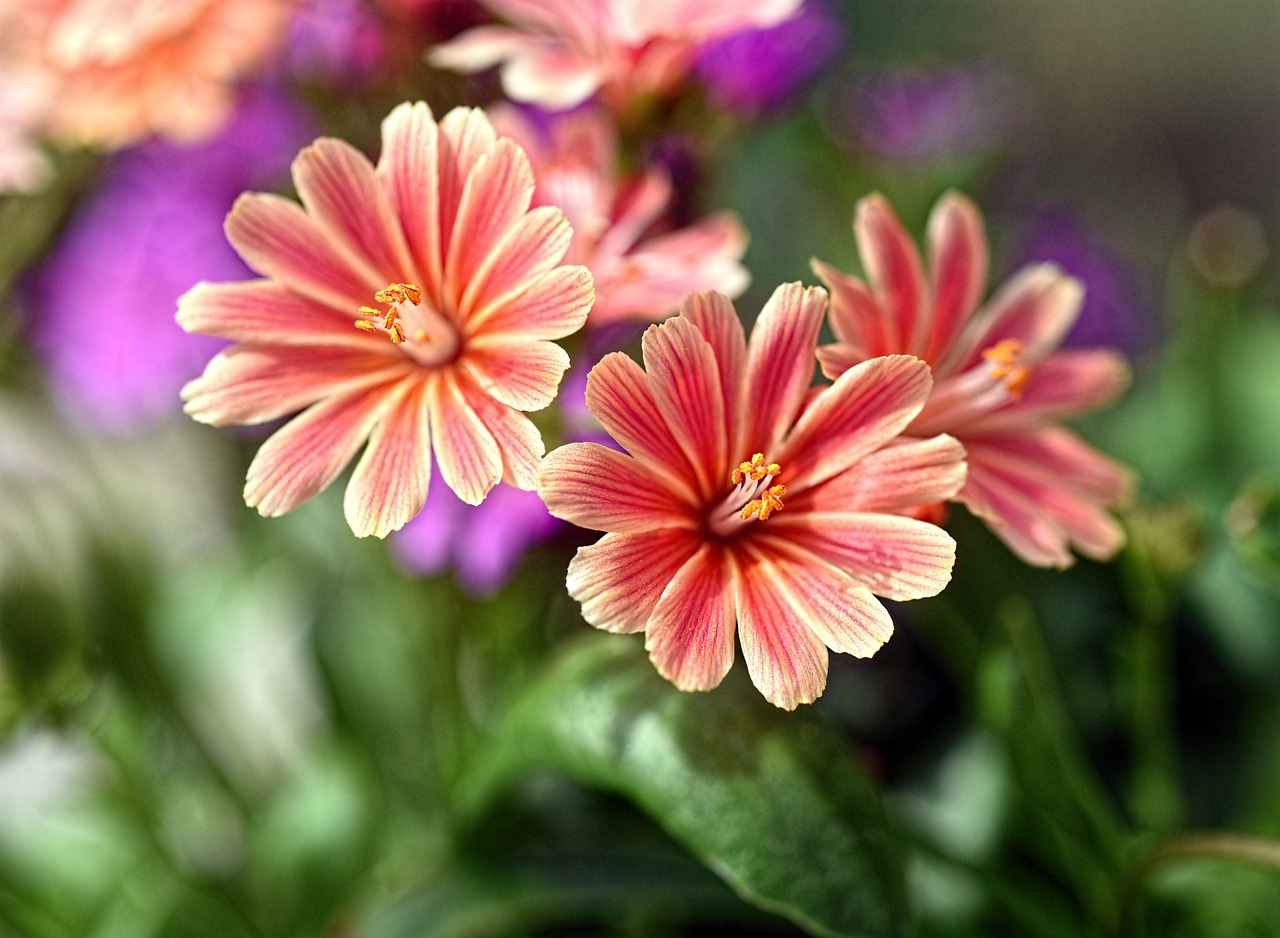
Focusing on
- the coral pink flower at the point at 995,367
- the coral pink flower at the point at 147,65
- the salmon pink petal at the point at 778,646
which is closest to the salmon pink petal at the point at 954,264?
the coral pink flower at the point at 995,367

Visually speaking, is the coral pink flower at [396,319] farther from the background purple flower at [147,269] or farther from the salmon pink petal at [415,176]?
the background purple flower at [147,269]

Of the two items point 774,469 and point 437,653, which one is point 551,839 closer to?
point 437,653

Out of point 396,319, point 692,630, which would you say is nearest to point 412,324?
point 396,319

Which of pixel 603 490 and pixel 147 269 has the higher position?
Result: pixel 603 490

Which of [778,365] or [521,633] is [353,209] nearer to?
[778,365]

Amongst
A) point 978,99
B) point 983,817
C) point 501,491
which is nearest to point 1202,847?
point 983,817
